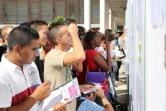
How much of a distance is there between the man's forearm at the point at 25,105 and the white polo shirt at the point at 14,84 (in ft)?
0.11

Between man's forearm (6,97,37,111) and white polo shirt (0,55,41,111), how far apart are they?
3 centimetres

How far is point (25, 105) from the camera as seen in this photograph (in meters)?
2.02

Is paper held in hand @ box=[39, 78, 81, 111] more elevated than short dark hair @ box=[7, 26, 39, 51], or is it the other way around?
short dark hair @ box=[7, 26, 39, 51]

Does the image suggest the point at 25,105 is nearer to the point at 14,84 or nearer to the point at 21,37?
the point at 14,84

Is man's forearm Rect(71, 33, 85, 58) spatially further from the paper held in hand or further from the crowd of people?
the paper held in hand

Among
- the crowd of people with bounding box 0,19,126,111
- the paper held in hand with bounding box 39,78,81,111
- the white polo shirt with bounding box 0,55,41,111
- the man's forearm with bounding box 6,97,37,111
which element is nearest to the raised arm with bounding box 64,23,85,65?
the crowd of people with bounding box 0,19,126,111

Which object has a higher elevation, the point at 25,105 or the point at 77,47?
the point at 77,47

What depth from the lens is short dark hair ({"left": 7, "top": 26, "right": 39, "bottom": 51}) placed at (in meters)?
2.11

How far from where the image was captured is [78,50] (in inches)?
112

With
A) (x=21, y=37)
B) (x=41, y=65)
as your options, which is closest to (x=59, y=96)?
(x=21, y=37)

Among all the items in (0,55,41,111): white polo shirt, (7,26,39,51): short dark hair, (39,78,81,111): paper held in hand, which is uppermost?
(7,26,39,51): short dark hair

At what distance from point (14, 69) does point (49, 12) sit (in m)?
41.3

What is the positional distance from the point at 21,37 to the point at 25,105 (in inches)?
17.3

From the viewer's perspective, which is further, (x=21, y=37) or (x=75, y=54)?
(x=75, y=54)
